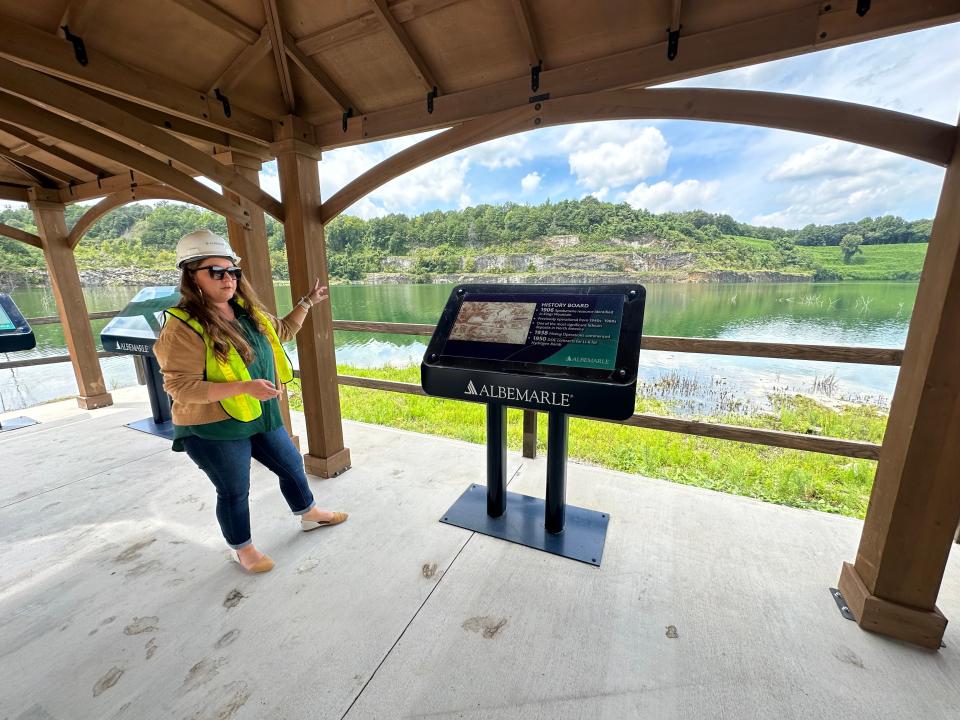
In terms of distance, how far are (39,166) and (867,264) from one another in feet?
148

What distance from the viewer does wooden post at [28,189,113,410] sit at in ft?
14.0

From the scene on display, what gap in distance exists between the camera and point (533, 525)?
2.44 metres

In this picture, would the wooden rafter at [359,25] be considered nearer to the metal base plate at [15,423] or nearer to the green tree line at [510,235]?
the metal base plate at [15,423]

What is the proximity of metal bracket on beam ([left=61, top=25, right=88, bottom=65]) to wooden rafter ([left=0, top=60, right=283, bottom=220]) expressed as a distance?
136 millimetres

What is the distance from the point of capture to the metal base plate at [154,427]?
154 inches

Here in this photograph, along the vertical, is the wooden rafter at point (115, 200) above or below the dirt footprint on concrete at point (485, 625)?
above

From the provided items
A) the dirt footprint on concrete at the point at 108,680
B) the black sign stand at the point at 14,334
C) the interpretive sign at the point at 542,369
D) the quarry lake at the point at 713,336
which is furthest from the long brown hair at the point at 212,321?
the quarry lake at the point at 713,336

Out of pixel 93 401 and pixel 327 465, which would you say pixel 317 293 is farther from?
pixel 93 401

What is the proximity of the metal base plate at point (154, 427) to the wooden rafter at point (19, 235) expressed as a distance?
84.9 inches

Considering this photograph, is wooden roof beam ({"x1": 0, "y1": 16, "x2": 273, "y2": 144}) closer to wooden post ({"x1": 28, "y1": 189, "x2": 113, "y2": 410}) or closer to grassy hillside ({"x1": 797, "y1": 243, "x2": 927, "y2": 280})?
wooden post ({"x1": 28, "y1": 189, "x2": 113, "y2": 410})

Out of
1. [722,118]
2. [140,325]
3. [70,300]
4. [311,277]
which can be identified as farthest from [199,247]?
[70,300]

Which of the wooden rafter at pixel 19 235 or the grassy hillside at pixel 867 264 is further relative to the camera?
the grassy hillside at pixel 867 264

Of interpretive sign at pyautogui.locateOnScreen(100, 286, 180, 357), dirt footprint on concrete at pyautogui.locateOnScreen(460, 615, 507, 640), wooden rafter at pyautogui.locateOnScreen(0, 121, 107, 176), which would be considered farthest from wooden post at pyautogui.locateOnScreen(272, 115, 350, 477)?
wooden rafter at pyautogui.locateOnScreen(0, 121, 107, 176)

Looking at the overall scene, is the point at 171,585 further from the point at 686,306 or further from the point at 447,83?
the point at 686,306
